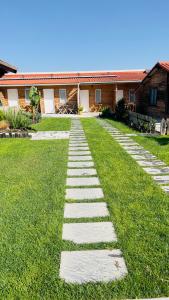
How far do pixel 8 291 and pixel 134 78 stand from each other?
24.2 metres

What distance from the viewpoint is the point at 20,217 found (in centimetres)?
397

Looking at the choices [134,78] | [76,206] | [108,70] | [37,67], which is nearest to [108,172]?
[76,206]

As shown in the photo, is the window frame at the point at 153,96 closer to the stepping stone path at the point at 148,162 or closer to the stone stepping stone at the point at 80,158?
the stepping stone path at the point at 148,162

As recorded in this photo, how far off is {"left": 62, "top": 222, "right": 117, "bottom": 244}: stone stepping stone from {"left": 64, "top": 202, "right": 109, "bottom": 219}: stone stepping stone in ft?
0.82

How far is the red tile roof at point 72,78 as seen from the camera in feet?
82.8

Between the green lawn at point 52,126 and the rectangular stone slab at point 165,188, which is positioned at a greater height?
the green lawn at point 52,126

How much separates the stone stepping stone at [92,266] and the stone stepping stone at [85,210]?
3.01 feet

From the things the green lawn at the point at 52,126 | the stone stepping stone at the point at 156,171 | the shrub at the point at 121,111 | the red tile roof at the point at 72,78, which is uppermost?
the red tile roof at the point at 72,78

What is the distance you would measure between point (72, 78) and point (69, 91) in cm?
153

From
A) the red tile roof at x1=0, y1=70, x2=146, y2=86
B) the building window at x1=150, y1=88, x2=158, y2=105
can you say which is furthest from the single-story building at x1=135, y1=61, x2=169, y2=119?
→ the red tile roof at x1=0, y1=70, x2=146, y2=86

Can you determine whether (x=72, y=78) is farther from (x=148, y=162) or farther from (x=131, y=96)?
(x=148, y=162)

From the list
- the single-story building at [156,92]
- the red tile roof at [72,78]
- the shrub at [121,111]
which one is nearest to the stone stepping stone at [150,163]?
the single-story building at [156,92]

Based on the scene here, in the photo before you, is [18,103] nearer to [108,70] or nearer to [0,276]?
[108,70]

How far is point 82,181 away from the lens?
18.3 feet
